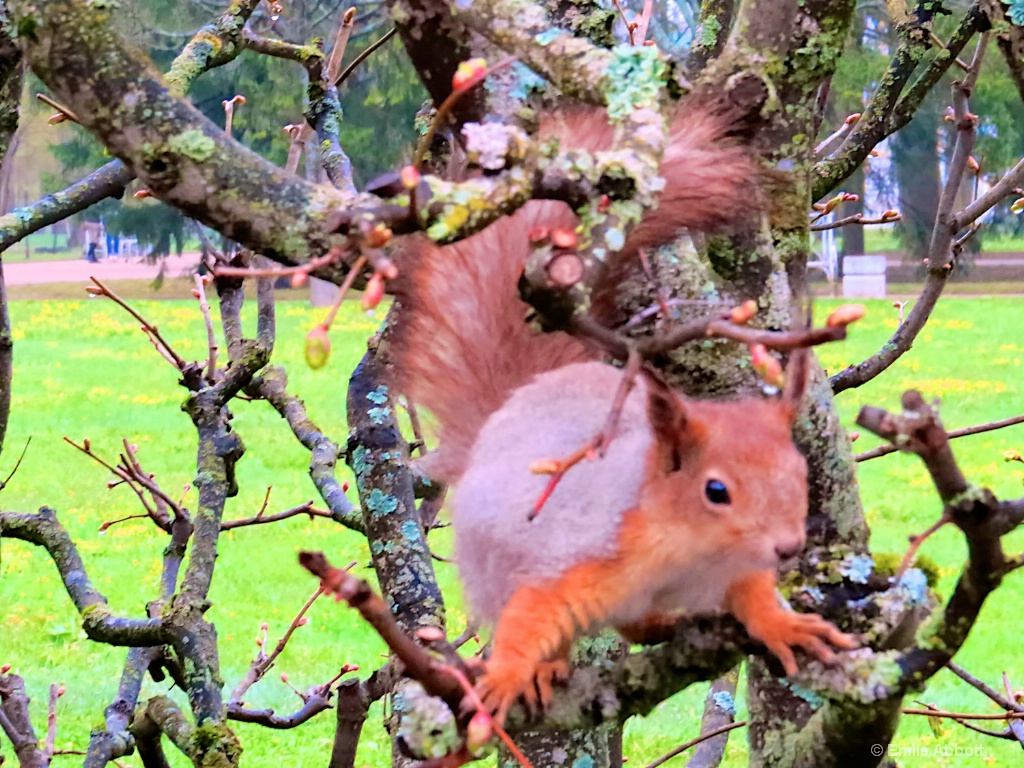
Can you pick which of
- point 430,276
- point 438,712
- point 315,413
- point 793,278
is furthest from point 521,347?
point 315,413

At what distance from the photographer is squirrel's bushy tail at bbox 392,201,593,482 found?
2.95ft

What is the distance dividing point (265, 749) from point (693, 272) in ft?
7.76

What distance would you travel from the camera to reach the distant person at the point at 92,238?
12.5m

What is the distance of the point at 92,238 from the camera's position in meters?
13.4

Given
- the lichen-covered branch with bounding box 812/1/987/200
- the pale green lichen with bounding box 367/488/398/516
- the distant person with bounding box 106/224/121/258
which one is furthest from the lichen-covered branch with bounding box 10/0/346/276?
the distant person with bounding box 106/224/121/258

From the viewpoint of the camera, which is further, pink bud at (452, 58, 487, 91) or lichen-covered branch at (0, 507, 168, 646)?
lichen-covered branch at (0, 507, 168, 646)

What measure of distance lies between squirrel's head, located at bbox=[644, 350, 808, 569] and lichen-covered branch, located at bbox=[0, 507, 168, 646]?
0.61 meters

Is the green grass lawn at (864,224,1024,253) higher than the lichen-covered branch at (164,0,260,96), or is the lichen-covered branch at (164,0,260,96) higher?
the lichen-covered branch at (164,0,260,96)

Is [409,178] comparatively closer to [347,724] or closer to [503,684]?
[503,684]

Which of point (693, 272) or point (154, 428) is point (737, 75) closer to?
point (693, 272)

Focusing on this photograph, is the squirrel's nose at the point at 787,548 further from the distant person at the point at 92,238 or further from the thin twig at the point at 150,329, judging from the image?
the distant person at the point at 92,238

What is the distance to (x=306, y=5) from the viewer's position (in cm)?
652

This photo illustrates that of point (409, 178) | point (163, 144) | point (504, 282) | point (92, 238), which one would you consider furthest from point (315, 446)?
point (92, 238)

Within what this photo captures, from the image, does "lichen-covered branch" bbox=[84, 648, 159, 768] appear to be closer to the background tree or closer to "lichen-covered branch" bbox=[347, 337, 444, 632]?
the background tree
